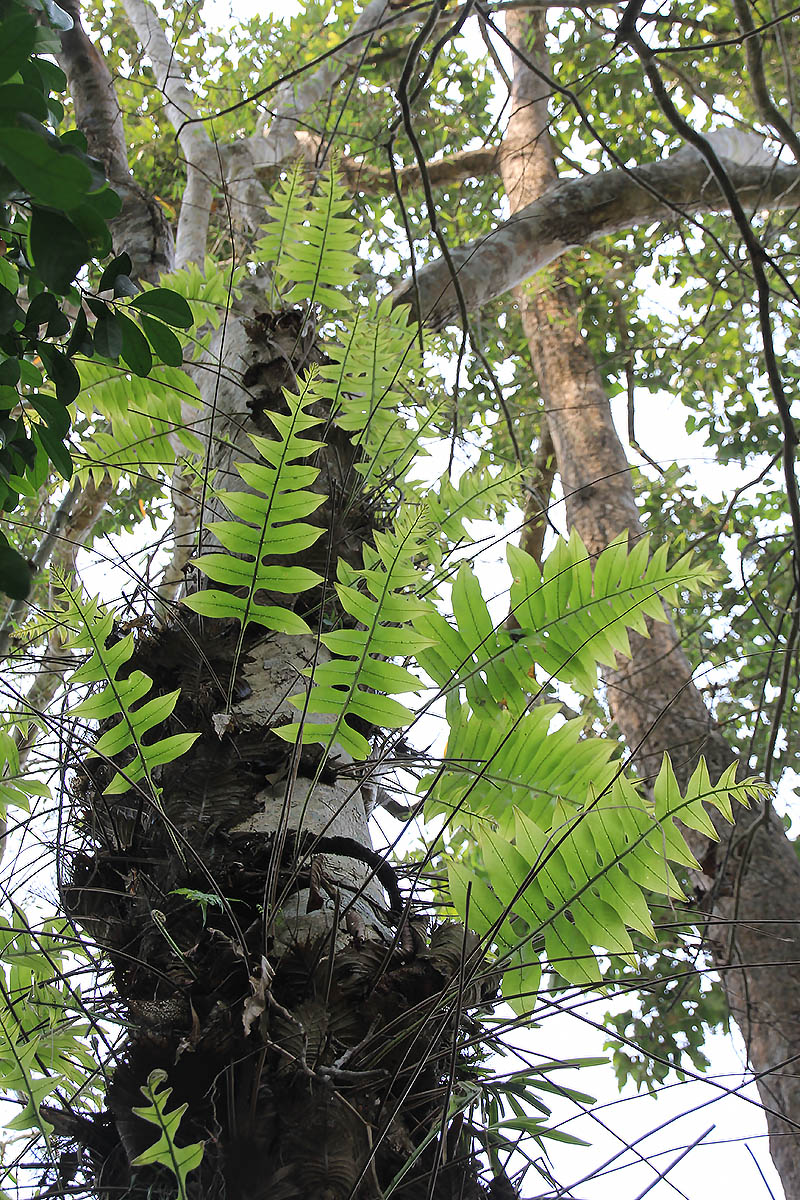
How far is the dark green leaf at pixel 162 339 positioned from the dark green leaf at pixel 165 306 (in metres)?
0.03

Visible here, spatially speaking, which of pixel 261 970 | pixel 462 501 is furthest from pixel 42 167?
pixel 462 501

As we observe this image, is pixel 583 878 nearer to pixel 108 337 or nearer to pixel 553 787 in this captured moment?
pixel 553 787

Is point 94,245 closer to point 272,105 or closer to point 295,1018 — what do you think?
point 295,1018

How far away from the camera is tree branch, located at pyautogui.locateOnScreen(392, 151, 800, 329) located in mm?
2982

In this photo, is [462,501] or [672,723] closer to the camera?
[462,501]

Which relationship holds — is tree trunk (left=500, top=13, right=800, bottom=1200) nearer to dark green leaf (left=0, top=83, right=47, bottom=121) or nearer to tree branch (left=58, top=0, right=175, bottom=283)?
dark green leaf (left=0, top=83, right=47, bottom=121)

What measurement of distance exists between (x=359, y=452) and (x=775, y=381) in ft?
2.65

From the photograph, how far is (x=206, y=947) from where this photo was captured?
92 cm

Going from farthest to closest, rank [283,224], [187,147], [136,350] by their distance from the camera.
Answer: [187,147] < [283,224] < [136,350]

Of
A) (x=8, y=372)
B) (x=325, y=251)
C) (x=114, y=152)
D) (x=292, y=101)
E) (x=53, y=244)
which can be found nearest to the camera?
(x=53, y=244)

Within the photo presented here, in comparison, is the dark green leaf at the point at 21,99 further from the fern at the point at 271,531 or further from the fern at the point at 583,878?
the fern at the point at 583,878

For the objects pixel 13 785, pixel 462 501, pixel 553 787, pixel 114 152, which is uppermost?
pixel 114 152

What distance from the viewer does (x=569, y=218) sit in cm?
344

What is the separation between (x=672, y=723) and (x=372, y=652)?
2.58m
